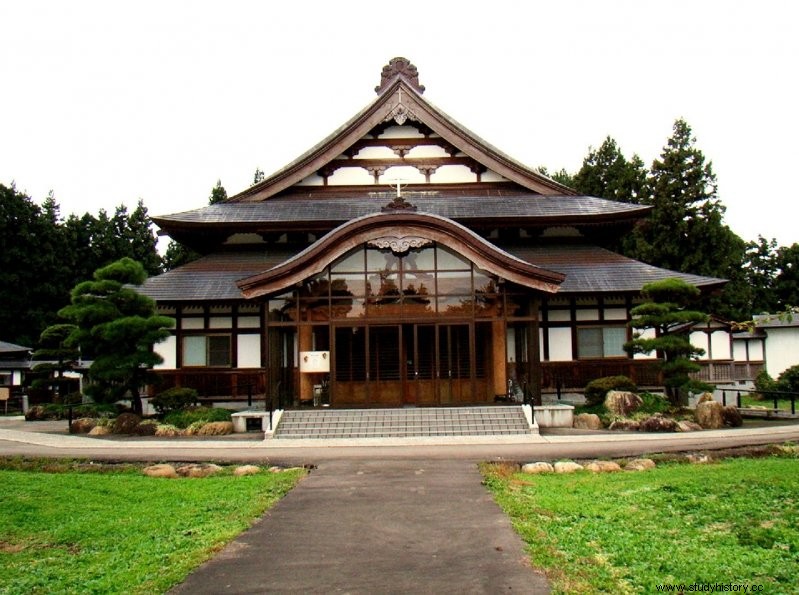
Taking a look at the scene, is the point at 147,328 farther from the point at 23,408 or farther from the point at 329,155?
the point at 23,408

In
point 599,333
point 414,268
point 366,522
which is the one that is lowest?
point 366,522

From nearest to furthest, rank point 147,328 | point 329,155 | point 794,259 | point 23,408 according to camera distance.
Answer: point 147,328, point 329,155, point 23,408, point 794,259

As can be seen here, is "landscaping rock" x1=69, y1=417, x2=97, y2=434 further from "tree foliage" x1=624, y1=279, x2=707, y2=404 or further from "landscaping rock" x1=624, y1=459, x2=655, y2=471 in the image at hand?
"tree foliage" x1=624, y1=279, x2=707, y2=404

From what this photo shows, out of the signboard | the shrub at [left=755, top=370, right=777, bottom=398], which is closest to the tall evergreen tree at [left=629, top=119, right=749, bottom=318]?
the shrub at [left=755, top=370, right=777, bottom=398]

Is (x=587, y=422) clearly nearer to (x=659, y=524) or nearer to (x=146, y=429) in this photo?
(x=659, y=524)

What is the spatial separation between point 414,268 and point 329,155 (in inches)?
300

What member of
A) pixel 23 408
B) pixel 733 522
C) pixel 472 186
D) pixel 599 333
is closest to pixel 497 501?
pixel 733 522

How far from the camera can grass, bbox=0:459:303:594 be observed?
7312mm

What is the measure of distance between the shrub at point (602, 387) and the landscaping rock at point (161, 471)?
13444mm

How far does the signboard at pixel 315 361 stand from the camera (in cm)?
2236

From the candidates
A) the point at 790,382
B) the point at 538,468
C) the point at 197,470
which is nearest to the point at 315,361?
the point at 197,470

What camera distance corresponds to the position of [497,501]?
10.8 meters

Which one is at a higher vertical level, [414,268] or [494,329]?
[414,268]

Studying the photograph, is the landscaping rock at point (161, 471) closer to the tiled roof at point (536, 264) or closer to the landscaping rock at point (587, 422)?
the tiled roof at point (536, 264)
